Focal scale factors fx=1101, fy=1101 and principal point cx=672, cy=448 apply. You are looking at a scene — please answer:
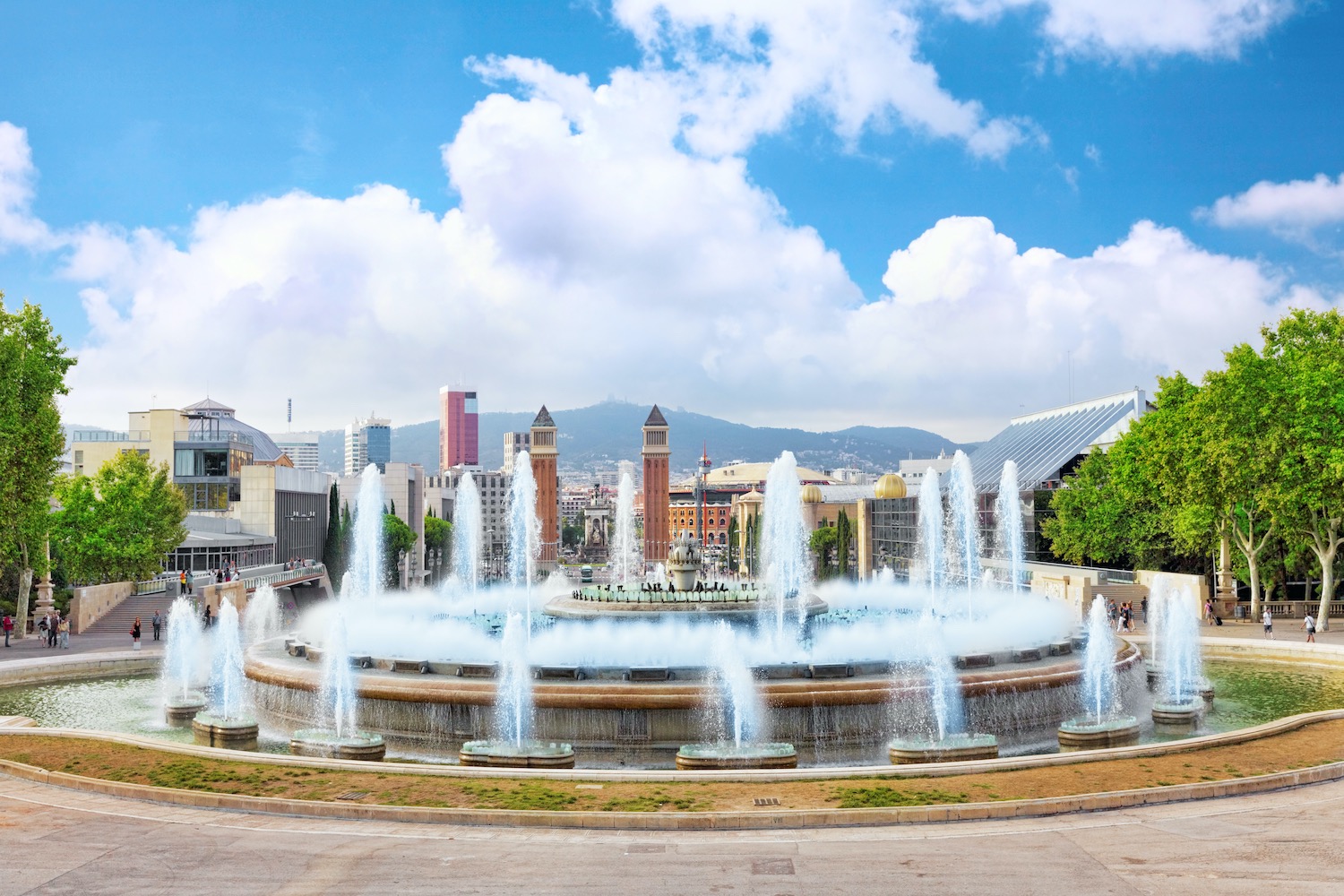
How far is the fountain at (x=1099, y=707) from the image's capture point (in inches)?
703

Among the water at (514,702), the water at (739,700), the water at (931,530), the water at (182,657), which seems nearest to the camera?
the water at (739,700)

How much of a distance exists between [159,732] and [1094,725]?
16946 millimetres

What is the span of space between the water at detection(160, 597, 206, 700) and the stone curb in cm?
1180

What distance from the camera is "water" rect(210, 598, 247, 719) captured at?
72.2 feet

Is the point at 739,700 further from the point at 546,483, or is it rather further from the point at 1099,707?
the point at 546,483

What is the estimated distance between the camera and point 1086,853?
36.9 feet

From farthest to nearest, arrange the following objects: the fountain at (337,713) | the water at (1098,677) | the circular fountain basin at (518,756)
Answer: the water at (1098,677)
the fountain at (337,713)
the circular fountain basin at (518,756)

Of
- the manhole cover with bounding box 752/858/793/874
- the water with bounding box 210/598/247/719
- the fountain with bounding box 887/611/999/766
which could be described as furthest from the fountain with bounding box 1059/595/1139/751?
the water with bounding box 210/598/247/719

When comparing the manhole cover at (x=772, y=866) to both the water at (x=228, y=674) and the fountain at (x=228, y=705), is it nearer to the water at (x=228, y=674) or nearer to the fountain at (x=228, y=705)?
the fountain at (x=228, y=705)

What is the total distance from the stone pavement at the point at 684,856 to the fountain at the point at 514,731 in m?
3.64

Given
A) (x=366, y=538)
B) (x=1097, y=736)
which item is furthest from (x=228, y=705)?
(x=366, y=538)

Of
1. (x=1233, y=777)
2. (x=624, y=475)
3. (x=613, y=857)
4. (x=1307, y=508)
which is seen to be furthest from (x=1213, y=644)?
(x=624, y=475)

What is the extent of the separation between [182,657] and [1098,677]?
20554mm

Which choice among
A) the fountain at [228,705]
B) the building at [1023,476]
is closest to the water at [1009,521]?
the building at [1023,476]
